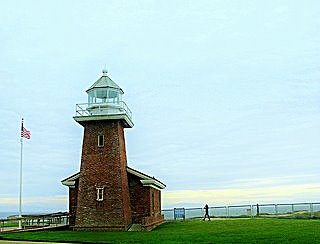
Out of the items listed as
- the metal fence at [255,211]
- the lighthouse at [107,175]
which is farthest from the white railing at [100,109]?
the metal fence at [255,211]

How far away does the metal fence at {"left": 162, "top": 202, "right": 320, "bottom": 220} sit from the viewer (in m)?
42.8

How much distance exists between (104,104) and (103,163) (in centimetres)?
373

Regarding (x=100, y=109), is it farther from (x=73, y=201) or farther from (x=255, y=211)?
(x=255, y=211)

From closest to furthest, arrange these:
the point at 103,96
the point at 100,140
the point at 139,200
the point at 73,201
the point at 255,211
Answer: the point at 100,140 → the point at 103,96 → the point at 139,200 → the point at 73,201 → the point at 255,211

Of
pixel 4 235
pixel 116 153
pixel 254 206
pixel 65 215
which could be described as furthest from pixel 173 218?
pixel 4 235

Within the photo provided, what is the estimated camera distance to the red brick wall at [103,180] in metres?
30.5

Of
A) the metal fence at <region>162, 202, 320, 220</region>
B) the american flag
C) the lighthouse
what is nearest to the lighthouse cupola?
the lighthouse

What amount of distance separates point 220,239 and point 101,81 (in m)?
14.9

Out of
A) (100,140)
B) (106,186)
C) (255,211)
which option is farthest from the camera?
(255,211)

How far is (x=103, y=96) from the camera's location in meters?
32.0

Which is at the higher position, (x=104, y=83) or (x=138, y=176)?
(x=104, y=83)

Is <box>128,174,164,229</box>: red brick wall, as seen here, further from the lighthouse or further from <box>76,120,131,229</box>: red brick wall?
<box>76,120,131,229</box>: red brick wall

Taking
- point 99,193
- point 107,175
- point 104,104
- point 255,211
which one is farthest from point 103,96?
point 255,211

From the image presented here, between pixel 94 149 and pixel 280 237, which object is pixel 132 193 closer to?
pixel 94 149
